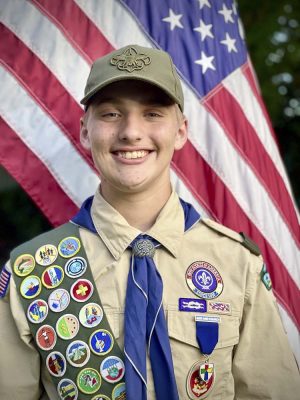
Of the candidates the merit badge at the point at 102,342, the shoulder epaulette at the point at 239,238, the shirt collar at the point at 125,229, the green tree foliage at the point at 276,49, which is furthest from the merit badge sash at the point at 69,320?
the green tree foliage at the point at 276,49

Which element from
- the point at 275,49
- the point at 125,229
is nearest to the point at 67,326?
the point at 125,229

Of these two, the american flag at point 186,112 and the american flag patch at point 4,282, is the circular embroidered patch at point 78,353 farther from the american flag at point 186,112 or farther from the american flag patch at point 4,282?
the american flag at point 186,112

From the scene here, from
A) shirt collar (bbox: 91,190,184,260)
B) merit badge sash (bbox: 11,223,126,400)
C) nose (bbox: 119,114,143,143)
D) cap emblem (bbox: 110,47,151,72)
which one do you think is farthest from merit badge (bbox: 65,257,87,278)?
cap emblem (bbox: 110,47,151,72)

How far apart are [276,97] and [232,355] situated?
299 cm

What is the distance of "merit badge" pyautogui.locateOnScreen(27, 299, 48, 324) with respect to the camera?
2307 millimetres

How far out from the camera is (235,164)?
3230 millimetres

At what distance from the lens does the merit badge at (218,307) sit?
233 centimetres

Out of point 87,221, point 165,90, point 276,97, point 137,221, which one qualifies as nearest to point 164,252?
point 137,221

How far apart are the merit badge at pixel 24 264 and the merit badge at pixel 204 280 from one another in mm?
553

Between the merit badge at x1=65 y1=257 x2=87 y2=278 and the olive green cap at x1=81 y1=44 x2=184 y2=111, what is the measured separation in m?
0.56

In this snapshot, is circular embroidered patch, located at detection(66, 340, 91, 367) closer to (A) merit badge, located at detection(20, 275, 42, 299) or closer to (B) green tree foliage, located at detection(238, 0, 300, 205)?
(A) merit badge, located at detection(20, 275, 42, 299)

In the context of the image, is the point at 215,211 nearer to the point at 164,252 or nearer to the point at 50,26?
the point at 164,252

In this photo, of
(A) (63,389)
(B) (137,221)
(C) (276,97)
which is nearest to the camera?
(A) (63,389)

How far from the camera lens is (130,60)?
2.33 m
